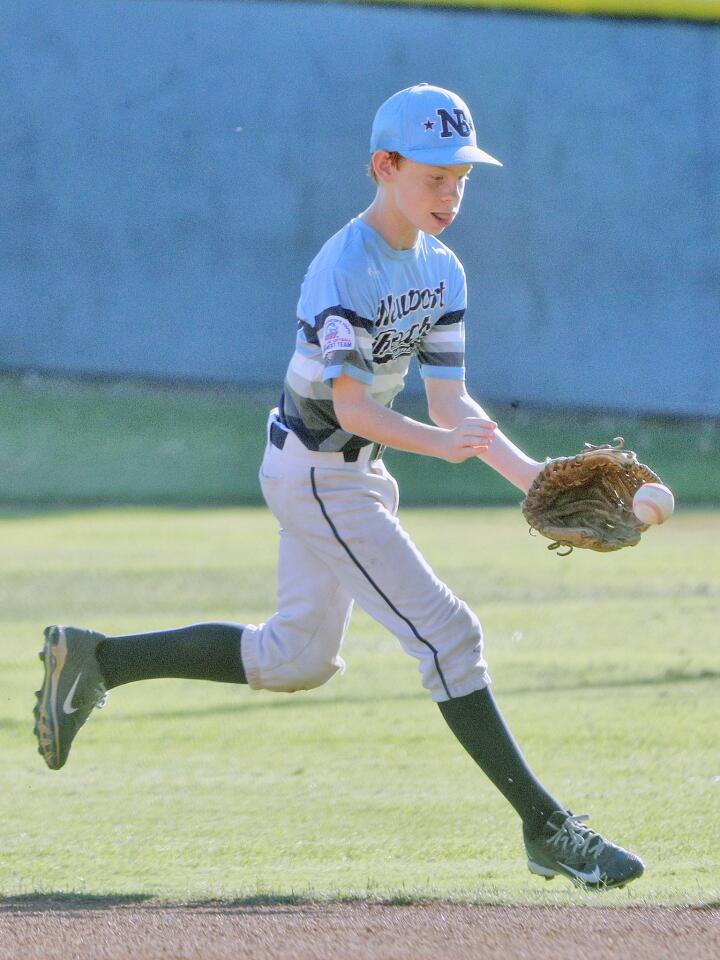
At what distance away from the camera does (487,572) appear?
8430 mm

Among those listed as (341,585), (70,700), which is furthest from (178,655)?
(341,585)

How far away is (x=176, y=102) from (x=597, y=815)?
12205 mm

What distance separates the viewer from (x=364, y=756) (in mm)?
4711

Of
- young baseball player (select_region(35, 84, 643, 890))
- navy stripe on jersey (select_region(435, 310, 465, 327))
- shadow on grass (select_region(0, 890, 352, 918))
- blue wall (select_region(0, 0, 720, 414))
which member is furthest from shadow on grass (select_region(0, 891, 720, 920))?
blue wall (select_region(0, 0, 720, 414))

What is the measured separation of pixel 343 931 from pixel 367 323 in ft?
4.37

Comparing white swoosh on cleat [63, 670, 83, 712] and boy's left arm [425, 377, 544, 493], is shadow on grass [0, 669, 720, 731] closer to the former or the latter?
white swoosh on cleat [63, 670, 83, 712]

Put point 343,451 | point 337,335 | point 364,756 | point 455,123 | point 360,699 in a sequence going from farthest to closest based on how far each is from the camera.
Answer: point 360,699 < point 364,756 < point 343,451 < point 455,123 < point 337,335

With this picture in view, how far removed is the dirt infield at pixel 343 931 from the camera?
2.95 meters

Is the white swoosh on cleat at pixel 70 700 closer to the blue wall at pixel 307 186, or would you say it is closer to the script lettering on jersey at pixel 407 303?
the script lettering on jersey at pixel 407 303

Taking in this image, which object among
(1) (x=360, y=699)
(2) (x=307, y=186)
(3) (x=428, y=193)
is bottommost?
(1) (x=360, y=699)

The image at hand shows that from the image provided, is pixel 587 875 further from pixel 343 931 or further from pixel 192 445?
pixel 192 445

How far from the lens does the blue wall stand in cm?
1482

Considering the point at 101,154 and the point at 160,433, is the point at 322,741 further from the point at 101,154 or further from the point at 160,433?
the point at 101,154

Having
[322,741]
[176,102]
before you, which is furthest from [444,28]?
[322,741]
